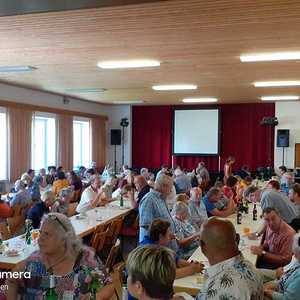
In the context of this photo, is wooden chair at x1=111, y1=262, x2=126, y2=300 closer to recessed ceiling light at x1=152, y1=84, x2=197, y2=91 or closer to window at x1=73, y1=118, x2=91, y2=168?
recessed ceiling light at x1=152, y1=84, x2=197, y2=91

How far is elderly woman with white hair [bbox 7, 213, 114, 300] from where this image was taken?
103 inches

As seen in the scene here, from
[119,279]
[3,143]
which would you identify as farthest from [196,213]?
[3,143]

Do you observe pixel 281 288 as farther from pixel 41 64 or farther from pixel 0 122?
pixel 0 122

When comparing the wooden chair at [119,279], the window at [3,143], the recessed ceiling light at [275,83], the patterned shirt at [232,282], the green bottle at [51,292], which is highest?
the recessed ceiling light at [275,83]

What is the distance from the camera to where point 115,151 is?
15.8 meters

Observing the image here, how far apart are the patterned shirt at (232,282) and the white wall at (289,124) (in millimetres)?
11944

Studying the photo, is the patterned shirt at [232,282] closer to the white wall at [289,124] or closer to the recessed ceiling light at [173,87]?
the recessed ceiling light at [173,87]

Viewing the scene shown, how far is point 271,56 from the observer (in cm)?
612

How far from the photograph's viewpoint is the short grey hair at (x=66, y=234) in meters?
2.74

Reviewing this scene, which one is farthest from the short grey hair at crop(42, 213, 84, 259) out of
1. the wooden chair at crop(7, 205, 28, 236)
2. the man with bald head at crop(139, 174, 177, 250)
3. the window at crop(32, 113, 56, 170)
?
the window at crop(32, 113, 56, 170)

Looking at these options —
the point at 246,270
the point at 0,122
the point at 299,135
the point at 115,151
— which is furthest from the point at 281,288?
the point at 115,151

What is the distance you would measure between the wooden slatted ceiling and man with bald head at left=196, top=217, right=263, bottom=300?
2.32 m

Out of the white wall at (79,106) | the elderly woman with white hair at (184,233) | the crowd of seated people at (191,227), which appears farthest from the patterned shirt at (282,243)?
the white wall at (79,106)

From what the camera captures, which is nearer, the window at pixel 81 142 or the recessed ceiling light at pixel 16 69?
the recessed ceiling light at pixel 16 69
